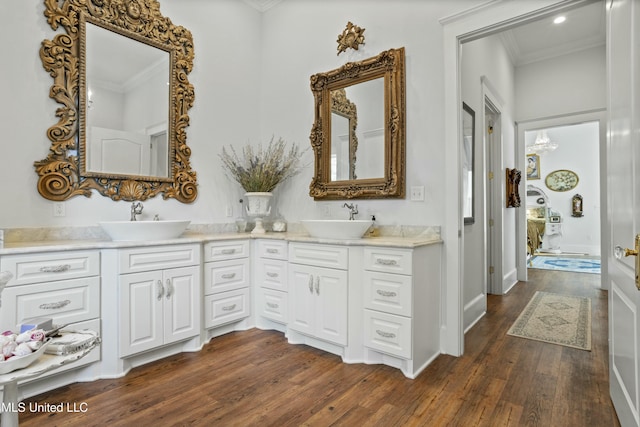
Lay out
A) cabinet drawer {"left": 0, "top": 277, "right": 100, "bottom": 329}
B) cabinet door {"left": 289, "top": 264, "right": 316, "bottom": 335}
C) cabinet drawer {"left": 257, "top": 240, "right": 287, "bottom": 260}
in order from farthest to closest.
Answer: cabinet drawer {"left": 257, "top": 240, "right": 287, "bottom": 260} → cabinet door {"left": 289, "top": 264, "right": 316, "bottom": 335} → cabinet drawer {"left": 0, "top": 277, "right": 100, "bottom": 329}

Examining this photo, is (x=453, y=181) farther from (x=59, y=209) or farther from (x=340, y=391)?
(x=59, y=209)

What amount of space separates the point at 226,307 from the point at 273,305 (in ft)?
1.26

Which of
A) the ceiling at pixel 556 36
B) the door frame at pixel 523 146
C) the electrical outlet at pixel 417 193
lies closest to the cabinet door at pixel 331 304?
the electrical outlet at pixel 417 193

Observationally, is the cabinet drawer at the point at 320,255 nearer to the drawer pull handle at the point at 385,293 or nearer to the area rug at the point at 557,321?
the drawer pull handle at the point at 385,293

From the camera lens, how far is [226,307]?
110 inches

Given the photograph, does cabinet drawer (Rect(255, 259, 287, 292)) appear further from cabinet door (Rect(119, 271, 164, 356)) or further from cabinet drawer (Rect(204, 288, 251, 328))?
cabinet door (Rect(119, 271, 164, 356))

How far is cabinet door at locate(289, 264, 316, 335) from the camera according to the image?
255cm

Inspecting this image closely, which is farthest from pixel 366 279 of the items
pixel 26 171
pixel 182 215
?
pixel 26 171

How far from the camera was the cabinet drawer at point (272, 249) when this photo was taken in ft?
9.12

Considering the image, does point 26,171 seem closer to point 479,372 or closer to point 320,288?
point 320,288

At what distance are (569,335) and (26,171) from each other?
4.22m

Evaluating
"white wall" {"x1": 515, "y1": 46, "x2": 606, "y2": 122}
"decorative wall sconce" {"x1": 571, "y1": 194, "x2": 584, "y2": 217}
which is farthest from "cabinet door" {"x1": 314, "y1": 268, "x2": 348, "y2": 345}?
"decorative wall sconce" {"x1": 571, "y1": 194, "x2": 584, "y2": 217}

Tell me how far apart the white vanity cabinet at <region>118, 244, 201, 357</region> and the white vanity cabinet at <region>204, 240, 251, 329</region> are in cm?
14

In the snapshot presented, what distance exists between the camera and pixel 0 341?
1.04 meters
